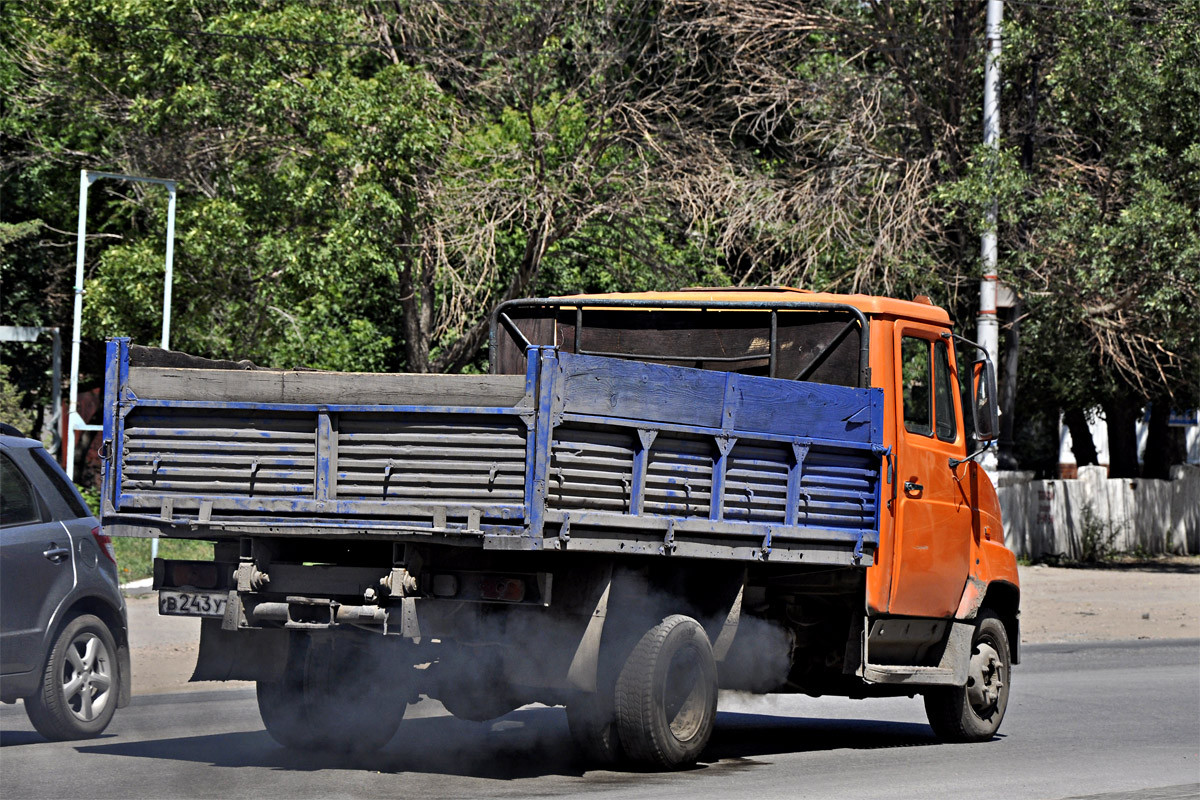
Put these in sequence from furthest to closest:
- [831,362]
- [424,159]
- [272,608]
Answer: [424,159]
[831,362]
[272,608]

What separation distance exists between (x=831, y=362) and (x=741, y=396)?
1342 mm

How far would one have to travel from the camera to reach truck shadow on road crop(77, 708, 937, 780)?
8320 mm

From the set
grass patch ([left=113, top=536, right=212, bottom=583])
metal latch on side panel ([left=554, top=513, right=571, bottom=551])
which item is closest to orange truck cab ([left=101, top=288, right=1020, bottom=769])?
metal latch on side panel ([left=554, top=513, right=571, bottom=551])

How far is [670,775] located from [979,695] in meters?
2.78

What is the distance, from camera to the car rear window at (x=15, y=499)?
867 cm

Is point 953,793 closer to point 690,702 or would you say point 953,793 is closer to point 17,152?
point 690,702

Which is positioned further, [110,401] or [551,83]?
[551,83]

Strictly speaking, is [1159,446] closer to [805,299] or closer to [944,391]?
[944,391]

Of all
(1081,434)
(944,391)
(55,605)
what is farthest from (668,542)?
(1081,434)

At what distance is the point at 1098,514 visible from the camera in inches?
1160

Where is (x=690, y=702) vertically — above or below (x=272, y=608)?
below

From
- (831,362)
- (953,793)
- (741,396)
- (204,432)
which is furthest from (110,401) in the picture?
(953,793)

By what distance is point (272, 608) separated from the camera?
7.54 meters

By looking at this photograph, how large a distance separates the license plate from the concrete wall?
65.8 ft
